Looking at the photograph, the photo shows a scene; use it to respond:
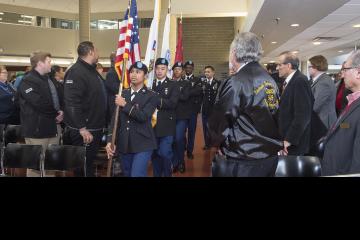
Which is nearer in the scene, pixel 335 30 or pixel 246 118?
pixel 246 118

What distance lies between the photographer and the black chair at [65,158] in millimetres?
Answer: 3516

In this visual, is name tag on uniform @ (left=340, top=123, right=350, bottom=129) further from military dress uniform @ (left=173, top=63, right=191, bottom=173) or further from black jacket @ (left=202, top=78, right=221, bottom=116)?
black jacket @ (left=202, top=78, right=221, bottom=116)

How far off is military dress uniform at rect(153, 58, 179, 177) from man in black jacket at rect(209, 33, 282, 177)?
253cm

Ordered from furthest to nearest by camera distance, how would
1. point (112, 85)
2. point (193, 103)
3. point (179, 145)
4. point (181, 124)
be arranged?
point (193, 103), point (181, 124), point (179, 145), point (112, 85)

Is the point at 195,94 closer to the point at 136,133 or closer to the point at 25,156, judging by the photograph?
the point at 136,133

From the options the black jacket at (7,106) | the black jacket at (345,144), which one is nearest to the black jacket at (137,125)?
the black jacket at (345,144)

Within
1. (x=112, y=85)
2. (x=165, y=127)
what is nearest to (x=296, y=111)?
(x=165, y=127)

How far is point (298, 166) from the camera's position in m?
2.51

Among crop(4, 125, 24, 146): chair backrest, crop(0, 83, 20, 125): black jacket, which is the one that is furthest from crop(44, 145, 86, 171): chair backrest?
crop(0, 83, 20, 125): black jacket

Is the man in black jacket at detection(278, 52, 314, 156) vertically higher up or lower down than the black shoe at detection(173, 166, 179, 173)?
higher up

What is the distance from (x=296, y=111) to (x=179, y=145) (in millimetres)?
2650

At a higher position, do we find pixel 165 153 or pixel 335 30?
pixel 335 30

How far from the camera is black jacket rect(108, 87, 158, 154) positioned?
355 cm
